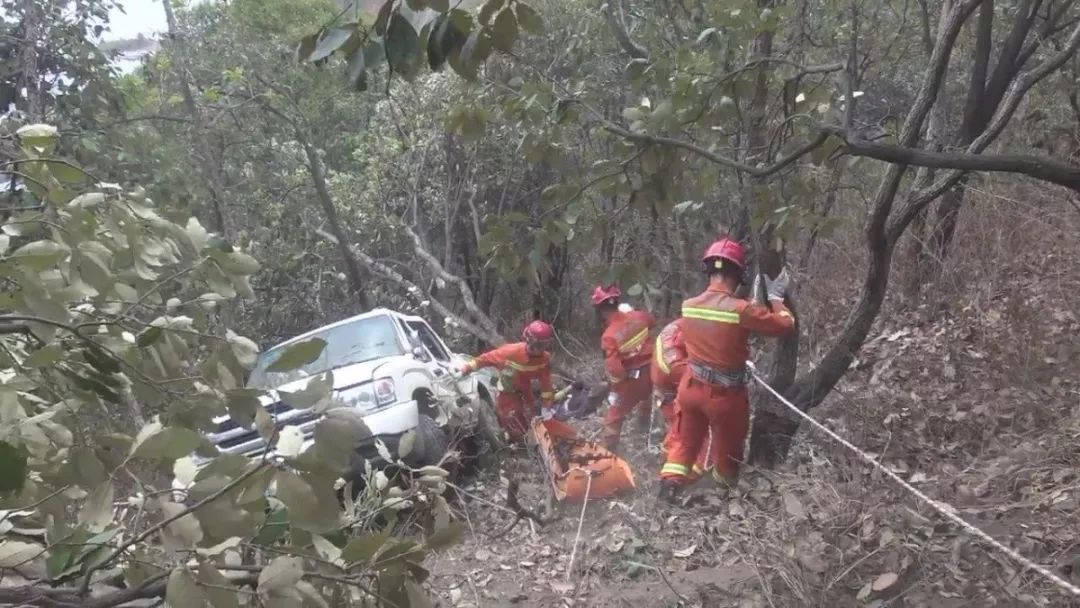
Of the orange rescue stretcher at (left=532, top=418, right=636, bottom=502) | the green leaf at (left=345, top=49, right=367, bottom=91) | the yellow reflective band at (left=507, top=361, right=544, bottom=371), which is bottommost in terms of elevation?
the orange rescue stretcher at (left=532, top=418, right=636, bottom=502)

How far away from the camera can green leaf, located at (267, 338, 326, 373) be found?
190 cm

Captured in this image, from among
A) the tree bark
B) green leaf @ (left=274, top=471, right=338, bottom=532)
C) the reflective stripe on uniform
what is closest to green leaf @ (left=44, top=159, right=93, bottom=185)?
green leaf @ (left=274, top=471, right=338, bottom=532)

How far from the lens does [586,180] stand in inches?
183

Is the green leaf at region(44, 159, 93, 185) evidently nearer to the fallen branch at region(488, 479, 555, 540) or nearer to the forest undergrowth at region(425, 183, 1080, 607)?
the forest undergrowth at region(425, 183, 1080, 607)

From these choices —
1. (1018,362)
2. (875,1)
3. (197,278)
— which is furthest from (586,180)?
(875,1)

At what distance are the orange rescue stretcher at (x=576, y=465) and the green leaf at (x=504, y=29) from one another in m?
4.08

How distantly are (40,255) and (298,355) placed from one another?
601mm

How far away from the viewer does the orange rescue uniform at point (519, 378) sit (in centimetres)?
792

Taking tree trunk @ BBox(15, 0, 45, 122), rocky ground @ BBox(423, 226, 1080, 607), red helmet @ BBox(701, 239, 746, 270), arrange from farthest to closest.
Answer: tree trunk @ BBox(15, 0, 45, 122)
red helmet @ BBox(701, 239, 746, 270)
rocky ground @ BBox(423, 226, 1080, 607)

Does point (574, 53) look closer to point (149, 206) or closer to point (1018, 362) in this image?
point (1018, 362)

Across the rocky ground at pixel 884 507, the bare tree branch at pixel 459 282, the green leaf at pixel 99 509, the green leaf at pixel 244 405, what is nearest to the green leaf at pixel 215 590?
the green leaf at pixel 99 509

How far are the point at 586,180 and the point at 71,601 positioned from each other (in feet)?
10.8

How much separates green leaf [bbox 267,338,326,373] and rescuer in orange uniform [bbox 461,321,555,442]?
5833 millimetres

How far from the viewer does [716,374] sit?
19.1 feet
